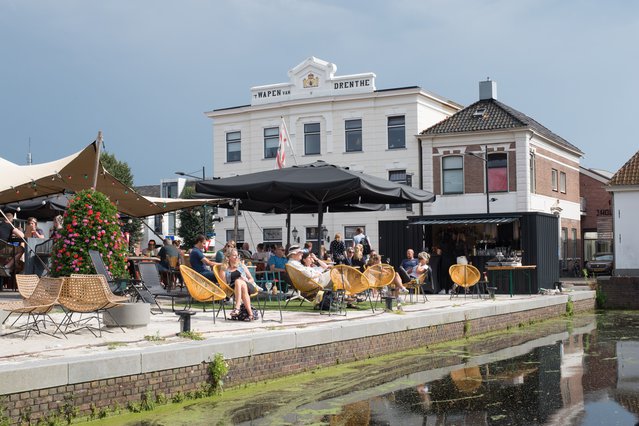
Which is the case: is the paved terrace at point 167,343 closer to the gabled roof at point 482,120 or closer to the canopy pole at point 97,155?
the canopy pole at point 97,155

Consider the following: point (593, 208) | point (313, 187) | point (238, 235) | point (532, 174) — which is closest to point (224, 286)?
point (313, 187)

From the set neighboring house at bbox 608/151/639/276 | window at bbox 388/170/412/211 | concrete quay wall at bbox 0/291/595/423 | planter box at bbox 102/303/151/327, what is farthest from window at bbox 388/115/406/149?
planter box at bbox 102/303/151/327

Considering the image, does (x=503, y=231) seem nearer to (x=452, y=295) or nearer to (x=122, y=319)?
(x=452, y=295)

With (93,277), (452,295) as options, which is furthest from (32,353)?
(452,295)

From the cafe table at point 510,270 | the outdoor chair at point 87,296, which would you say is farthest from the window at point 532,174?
the outdoor chair at point 87,296

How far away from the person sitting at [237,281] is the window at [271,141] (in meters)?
31.5

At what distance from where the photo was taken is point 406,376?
10.1 metres

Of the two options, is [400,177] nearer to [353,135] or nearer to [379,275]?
[353,135]

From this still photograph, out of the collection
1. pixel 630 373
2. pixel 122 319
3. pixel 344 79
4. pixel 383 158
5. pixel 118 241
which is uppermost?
pixel 344 79

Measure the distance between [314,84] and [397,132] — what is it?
5503 mm

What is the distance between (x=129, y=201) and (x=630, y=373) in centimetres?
1117

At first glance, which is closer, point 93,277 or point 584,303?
point 93,277

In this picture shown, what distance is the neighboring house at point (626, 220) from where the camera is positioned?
34.3 m

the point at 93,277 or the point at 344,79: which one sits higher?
the point at 344,79
